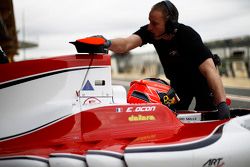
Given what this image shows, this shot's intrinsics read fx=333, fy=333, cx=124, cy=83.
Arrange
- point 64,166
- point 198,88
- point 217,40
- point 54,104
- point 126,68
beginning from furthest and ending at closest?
point 126,68 < point 217,40 < point 198,88 < point 54,104 < point 64,166

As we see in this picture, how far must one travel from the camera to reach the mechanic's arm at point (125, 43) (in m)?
3.67

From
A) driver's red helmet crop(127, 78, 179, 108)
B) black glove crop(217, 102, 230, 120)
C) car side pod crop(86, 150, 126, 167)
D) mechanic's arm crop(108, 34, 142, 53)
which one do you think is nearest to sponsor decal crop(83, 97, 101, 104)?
driver's red helmet crop(127, 78, 179, 108)

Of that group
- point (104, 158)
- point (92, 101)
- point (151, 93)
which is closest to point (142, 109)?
point (151, 93)

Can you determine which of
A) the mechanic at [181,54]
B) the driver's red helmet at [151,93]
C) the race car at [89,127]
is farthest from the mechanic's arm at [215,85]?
the driver's red helmet at [151,93]

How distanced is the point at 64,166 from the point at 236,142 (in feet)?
4.64

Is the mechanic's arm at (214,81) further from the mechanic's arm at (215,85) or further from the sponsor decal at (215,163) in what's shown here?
the sponsor decal at (215,163)

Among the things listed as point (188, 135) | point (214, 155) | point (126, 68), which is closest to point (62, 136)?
point (188, 135)

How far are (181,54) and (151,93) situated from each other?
2.16 feet

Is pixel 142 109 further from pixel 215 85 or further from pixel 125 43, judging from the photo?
pixel 125 43

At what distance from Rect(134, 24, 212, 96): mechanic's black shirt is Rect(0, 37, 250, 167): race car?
2.59 ft

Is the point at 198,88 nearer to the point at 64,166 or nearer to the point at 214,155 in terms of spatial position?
the point at 214,155

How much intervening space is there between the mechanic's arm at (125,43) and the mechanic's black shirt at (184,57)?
0.08 m

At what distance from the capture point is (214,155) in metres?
2.64

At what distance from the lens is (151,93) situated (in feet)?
11.1
